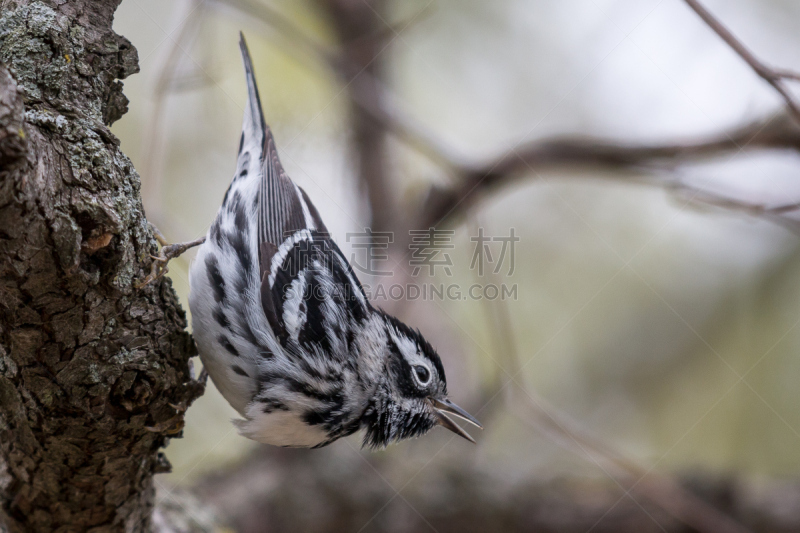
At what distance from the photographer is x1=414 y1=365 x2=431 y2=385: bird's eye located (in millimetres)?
2547

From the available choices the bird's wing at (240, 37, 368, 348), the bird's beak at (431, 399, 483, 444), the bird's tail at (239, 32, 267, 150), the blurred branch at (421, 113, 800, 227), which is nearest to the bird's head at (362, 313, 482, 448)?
the bird's beak at (431, 399, 483, 444)

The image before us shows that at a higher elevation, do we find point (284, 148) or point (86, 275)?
point (284, 148)

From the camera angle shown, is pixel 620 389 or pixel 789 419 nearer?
pixel 789 419

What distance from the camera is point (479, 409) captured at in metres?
3.94

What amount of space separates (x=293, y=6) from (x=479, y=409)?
3494 millimetres

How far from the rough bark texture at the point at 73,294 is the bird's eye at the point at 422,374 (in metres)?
0.92

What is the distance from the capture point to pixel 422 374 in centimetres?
256

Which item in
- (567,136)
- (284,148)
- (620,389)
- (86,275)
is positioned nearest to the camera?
(86,275)

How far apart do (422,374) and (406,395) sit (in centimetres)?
12

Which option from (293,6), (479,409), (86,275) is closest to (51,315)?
(86,275)

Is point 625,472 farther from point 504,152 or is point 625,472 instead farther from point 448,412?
point 504,152

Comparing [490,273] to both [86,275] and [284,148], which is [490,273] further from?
[86,275]

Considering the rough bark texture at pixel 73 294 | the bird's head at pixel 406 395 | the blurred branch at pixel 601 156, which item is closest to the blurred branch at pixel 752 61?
the blurred branch at pixel 601 156

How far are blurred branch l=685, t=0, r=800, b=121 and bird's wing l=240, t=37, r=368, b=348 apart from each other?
1.77 m
